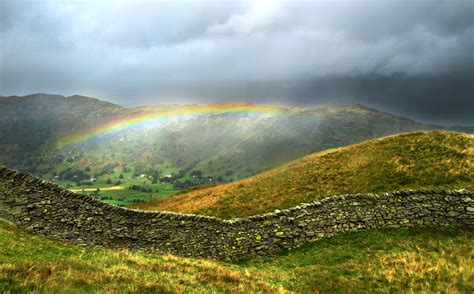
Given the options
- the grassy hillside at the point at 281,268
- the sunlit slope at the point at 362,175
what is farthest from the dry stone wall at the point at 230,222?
the sunlit slope at the point at 362,175

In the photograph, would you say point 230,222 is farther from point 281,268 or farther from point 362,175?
Answer: point 362,175

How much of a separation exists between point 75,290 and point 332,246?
56.6ft

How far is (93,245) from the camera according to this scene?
67.6 feet

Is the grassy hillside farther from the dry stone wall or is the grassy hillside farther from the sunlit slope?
the sunlit slope

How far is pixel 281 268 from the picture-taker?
1911 centimetres

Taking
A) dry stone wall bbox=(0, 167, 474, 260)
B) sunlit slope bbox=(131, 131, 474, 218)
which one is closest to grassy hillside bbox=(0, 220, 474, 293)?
dry stone wall bbox=(0, 167, 474, 260)

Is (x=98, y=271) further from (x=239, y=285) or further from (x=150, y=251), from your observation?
(x=150, y=251)

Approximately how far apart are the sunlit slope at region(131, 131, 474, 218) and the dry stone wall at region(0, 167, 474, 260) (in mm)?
6466

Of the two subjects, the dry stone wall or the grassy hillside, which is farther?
the dry stone wall

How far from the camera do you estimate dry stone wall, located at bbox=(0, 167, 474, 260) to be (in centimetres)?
2062

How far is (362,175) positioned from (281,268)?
19156 millimetres

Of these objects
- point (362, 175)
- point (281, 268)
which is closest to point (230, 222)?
point (281, 268)

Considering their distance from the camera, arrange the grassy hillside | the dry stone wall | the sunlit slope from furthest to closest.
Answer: the sunlit slope
the dry stone wall
the grassy hillside

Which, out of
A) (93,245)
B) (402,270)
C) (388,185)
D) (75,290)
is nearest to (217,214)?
(93,245)
